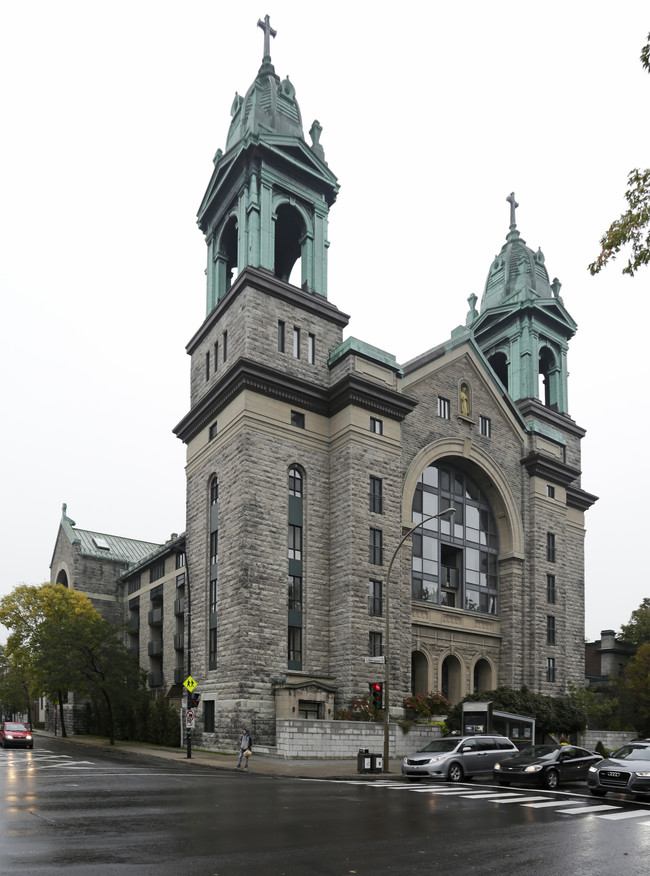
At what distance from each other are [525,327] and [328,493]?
73.1 ft

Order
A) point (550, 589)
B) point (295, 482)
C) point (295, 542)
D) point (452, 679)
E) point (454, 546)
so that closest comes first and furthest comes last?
point (295, 542)
point (295, 482)
point (452, 679)
point (454, 546)
point (550, 589)

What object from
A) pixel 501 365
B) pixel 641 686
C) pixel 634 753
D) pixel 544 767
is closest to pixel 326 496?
pixel 544 767

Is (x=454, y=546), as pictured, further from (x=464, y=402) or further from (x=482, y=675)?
(x=464, y=402)

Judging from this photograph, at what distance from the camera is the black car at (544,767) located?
2431 centimetres

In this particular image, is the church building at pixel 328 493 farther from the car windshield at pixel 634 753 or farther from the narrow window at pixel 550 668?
the car windshield at pixel 634 753

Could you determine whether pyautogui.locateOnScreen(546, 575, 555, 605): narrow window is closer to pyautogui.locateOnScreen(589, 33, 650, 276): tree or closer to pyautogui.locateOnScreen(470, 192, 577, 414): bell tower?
pyautogui.locateOnScreen(470, 192, 577, 414): bell tower

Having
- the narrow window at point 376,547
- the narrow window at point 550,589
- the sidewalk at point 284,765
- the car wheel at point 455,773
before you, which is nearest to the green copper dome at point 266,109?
the narrow window at point 376,547

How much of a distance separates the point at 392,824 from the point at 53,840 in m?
5.90

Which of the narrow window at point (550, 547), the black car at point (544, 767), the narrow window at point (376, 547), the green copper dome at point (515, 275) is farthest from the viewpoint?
→ the green copper dome at point (515, 275)

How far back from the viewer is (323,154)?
46.8m

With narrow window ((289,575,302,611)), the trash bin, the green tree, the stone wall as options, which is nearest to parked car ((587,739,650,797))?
the trash bin

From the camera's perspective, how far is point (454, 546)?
46750 millimetres

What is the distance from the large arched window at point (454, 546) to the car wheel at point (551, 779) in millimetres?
19099

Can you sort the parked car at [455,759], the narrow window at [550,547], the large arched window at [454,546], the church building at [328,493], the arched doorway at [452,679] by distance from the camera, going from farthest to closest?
the narrow window at [550,547] → the arched doorway at [452,679] → the large arched window at [454,546] → the church building at [328,493] → the parked car at [455,759]
